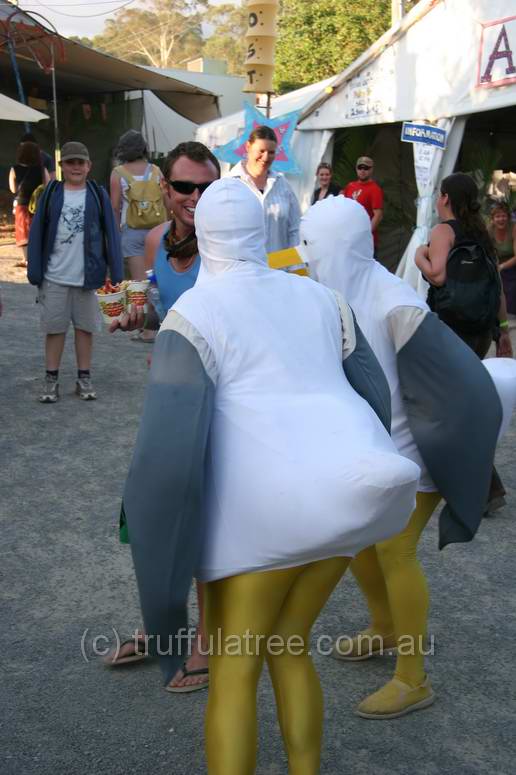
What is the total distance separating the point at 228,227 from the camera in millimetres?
2248

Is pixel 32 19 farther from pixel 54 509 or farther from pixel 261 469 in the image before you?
pixel 261 469

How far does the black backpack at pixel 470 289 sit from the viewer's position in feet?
15.2

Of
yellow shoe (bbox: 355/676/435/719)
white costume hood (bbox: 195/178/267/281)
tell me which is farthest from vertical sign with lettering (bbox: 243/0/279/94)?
white costume hood (bbox: 195/178/267/281)

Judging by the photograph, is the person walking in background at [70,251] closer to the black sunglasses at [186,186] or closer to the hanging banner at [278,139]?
the black sunglasses at [186,186]

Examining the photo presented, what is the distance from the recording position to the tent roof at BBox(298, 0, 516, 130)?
34.1 ft

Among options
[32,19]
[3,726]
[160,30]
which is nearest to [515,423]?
[3,726]

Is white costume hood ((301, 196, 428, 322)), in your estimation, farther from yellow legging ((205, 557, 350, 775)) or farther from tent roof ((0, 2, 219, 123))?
tent roof ((0, 2, 219, 123))

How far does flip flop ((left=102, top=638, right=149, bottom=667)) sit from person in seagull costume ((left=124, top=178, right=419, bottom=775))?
1.17 m

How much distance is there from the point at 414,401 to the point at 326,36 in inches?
1598

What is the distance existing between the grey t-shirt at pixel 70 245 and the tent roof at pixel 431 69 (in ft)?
17.9

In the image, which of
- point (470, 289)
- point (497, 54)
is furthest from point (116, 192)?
point (470, 289)

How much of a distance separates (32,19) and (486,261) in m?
14.0

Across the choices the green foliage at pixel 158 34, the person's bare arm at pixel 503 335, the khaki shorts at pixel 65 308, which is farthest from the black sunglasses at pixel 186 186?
the green foliage at pixel 158 34

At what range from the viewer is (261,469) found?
210 centimetres
